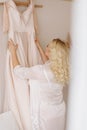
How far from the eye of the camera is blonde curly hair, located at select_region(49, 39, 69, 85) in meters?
1.87

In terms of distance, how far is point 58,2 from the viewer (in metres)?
2.21

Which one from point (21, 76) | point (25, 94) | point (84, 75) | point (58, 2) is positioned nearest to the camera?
point (84, 75)

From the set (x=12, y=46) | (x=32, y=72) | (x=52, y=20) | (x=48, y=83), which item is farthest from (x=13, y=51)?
(x=52, y=20)

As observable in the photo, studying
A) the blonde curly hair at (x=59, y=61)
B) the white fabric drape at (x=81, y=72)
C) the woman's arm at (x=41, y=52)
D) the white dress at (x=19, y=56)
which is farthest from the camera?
the woman's arm at (x=41, y=52)

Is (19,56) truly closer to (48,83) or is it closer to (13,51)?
(13,51)

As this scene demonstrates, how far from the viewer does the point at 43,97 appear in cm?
194

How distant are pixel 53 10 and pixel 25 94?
829 mm

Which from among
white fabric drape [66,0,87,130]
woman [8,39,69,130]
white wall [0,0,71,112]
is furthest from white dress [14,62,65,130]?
white wall [0,0,71,112]

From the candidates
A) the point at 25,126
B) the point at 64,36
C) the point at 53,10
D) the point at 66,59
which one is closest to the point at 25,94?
the point at 25,126

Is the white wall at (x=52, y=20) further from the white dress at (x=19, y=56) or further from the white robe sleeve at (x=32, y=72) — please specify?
the white robe sleeve at (x=32, y=72)

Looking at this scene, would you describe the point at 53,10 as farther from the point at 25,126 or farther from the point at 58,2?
the point at 25,126

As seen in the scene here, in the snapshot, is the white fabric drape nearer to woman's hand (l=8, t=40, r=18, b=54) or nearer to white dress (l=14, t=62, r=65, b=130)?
white dress (l=14, t=62, r=65, b=130)

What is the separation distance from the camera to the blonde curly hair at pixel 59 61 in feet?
6.14

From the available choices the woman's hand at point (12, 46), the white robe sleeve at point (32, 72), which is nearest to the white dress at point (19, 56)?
the woman's hand at point (12, 46)
